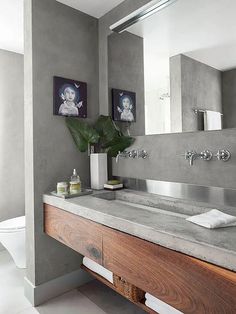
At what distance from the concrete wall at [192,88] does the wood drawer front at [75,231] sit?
0.85 metres

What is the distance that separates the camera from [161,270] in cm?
96

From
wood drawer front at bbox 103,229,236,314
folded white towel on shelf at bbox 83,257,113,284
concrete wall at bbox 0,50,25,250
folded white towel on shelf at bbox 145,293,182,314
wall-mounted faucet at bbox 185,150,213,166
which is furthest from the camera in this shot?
concrete wall at bbox 0,50,25,250

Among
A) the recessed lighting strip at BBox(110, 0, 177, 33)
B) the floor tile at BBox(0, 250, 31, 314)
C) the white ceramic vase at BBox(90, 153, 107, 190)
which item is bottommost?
the floor tile at BBox(0, 250, 31, 314)

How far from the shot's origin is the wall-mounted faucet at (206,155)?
4.43ft

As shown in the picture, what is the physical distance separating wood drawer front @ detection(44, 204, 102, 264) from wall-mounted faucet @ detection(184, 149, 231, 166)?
714mm

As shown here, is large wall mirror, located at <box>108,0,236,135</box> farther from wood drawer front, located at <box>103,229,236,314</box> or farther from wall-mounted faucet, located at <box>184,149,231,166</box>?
wood drawer front, located at <box>103,229,236,314</box>

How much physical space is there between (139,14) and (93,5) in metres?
0.47

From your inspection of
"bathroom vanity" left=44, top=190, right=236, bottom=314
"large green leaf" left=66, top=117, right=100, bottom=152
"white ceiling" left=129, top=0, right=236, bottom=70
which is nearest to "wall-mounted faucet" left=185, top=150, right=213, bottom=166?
"bathroom vanity" left=44, top=190, right=236, bottom=314

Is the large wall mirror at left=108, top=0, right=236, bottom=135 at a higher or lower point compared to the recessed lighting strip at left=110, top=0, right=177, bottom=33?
lower

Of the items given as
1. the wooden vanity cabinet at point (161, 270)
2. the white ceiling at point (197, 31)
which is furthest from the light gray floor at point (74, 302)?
the white ceiling at point (197, 31)

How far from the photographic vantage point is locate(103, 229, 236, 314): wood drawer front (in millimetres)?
767

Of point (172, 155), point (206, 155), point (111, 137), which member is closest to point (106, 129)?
point (111, 137)

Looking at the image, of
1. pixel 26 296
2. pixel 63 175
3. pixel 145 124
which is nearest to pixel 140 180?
pixel 145 124

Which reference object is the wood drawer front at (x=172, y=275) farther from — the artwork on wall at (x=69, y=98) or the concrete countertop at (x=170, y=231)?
the artwork on wall at (x=69, y=98)
